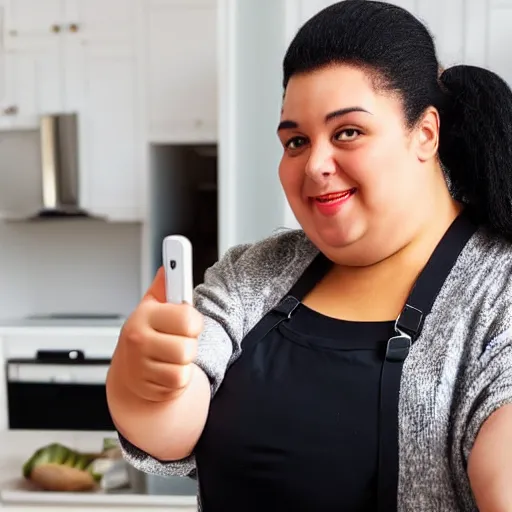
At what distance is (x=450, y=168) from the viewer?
2.18 feet

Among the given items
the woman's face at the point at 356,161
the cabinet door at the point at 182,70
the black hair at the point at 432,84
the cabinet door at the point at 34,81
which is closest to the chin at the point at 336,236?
the woman's face at the point at 356,161

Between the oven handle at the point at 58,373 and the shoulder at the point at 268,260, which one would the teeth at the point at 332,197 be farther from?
the oven handle at the point at 58,373

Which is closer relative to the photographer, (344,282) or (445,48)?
(344,282)

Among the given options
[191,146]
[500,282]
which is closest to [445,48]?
[191,146]

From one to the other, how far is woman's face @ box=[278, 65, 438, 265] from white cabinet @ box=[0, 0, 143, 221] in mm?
1702

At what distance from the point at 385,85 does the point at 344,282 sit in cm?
A: 17

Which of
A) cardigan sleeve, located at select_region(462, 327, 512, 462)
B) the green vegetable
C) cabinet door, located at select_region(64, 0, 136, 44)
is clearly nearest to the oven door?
the green vegetable

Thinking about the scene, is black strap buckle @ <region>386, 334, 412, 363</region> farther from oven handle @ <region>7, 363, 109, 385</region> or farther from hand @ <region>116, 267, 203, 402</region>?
oven handle @ <region>7, 363, 109, 385</region>

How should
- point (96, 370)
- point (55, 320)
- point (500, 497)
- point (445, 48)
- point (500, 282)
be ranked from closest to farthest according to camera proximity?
point (500, 497) → point (500, 282) → point (445, 48) → point (96, 370) → point (55, 320)

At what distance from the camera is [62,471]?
5.42ft

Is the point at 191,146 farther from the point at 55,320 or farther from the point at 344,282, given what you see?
the point at 344,282

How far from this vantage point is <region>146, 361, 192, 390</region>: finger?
54 centimetres

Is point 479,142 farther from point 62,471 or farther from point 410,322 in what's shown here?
point 62,471

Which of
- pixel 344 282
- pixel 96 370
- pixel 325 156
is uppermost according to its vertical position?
pixel 325 156
